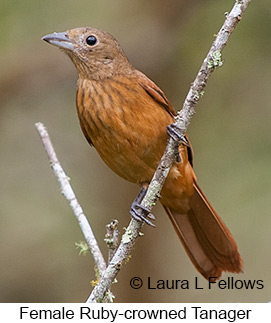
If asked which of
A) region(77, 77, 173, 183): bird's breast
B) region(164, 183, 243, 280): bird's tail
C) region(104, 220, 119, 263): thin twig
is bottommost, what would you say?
region(164, 183, 243, 280): bird's tail

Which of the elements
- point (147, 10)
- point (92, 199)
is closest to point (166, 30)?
point (147, 10)

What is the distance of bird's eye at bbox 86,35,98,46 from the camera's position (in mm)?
5297

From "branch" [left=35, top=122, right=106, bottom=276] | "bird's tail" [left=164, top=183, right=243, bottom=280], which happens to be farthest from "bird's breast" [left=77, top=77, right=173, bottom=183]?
"bird's tail" [left=164, top=183, right=243, bottom=280]

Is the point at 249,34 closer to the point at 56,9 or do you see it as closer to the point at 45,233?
the point at 56,9

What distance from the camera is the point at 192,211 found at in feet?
18.5

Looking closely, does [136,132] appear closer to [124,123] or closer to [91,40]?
[124,123]

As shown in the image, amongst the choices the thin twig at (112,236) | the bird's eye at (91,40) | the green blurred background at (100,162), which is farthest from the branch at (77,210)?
the green blurred background at (100,162)

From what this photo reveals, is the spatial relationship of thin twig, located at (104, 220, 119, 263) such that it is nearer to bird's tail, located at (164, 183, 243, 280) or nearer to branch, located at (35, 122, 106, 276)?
branch, located at (35, 122, 106, 276)

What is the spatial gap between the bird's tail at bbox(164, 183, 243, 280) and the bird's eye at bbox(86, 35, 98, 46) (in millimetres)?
1303

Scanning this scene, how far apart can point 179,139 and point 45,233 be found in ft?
8.98

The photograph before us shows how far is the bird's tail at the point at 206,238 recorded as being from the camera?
550cm

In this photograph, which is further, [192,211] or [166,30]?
[166,30]

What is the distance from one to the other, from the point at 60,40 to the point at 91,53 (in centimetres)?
25

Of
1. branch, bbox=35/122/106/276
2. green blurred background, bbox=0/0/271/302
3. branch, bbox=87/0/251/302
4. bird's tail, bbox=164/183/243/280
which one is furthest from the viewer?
green blurred background, bbox=0/0/271/302
